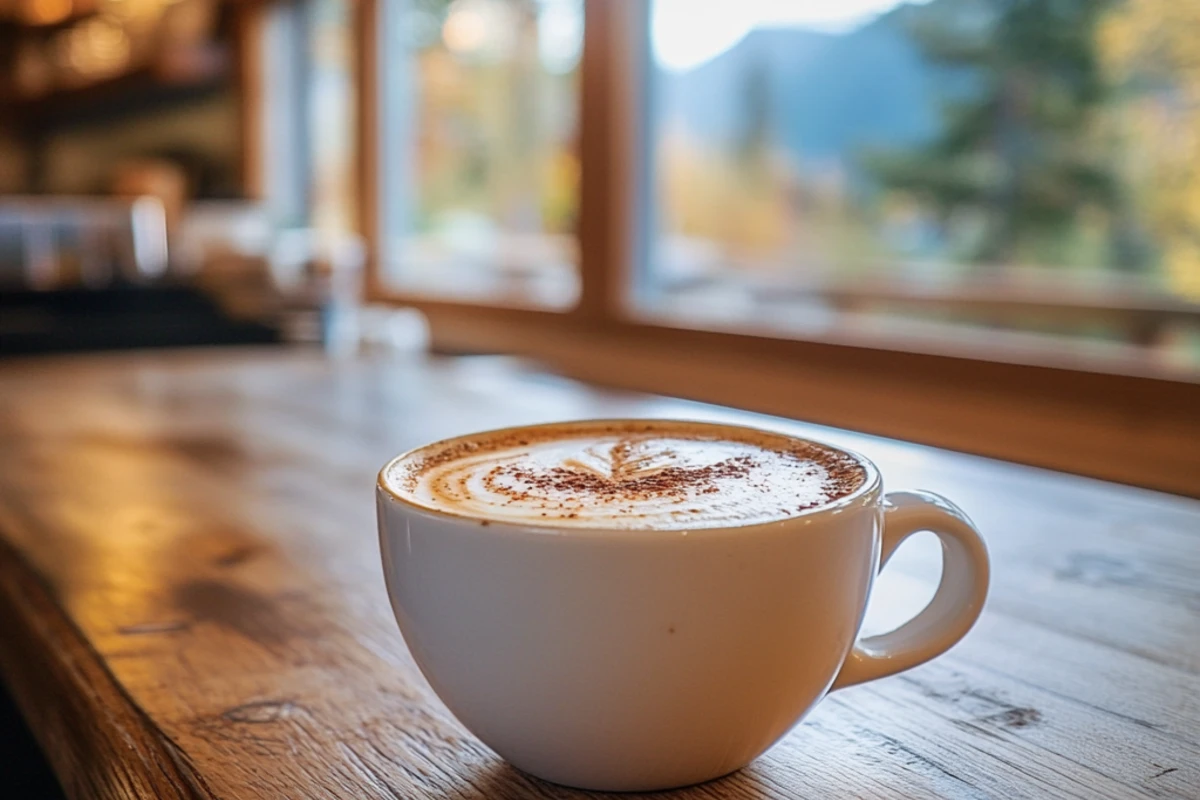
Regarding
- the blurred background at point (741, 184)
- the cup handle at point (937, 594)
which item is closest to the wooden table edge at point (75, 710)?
the cup handle at point (937, 594)

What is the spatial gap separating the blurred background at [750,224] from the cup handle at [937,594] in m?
1.55

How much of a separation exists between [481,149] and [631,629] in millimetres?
3790

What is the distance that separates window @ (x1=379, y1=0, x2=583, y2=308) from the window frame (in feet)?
0.52

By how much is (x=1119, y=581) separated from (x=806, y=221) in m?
2.30

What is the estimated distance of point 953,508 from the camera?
0.46m

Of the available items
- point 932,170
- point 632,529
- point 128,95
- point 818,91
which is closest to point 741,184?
point 818,91

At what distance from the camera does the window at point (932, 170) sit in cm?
215

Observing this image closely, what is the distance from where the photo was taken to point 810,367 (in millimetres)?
2475

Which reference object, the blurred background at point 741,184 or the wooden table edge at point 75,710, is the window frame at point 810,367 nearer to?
the blurred background at point 741,184

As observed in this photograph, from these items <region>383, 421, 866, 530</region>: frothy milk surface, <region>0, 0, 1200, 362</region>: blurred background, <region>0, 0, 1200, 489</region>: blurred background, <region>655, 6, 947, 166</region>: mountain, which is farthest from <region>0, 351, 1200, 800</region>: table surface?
<region>655, 6, 947, 166</region>: mountain

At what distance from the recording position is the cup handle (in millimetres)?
447

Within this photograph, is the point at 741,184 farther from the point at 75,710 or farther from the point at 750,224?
the point at 75,710

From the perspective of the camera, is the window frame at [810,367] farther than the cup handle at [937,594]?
Yes

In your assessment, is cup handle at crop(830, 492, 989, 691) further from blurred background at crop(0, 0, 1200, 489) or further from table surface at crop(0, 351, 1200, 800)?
blurred background at crop(0, 0, 1200, 489)
